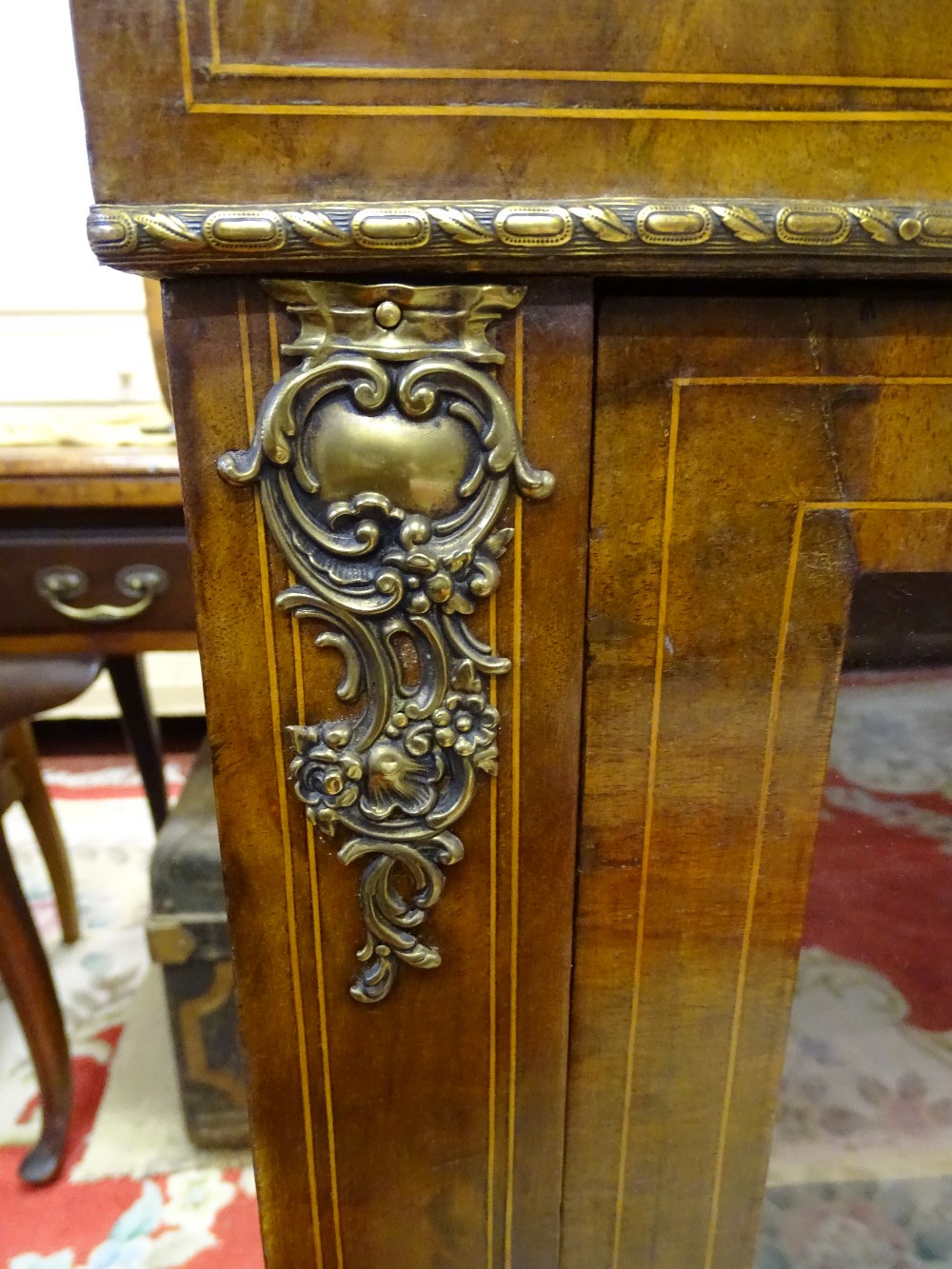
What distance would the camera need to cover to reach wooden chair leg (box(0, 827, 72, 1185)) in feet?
2.82

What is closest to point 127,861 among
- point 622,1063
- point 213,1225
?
point 213,1225

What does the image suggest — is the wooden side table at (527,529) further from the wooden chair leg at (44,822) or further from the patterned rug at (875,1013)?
the wooden chair leg at (44,822)

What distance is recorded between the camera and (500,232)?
265mm

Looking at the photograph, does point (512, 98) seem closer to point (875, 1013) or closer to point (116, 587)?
point (875, 1013)

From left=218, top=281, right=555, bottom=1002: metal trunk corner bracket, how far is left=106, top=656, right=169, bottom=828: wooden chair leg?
3.15 ft

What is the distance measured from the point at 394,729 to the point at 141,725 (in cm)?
103

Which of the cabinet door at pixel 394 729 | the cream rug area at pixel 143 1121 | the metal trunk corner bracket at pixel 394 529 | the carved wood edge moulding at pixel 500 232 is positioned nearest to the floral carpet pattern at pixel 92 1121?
the cream rug area at pixel 143 1121

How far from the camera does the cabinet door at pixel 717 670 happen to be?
311mm

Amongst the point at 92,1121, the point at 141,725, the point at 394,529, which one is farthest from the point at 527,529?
the point at 141,725

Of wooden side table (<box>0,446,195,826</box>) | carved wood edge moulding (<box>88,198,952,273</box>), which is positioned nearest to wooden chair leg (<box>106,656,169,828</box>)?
wooden side table (<box>0,446,195,826</box>)

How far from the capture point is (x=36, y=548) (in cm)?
70

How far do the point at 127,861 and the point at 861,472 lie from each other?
52.2 inches

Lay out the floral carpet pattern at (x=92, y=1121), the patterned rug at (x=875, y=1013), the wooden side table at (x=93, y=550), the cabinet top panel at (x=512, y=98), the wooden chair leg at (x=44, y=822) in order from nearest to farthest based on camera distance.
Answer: the cabinet top panel at (x=512, y=98)
the patterned rug at (x=875, y=1013)
the wooden side table at (x=93, y=550)
the floral carpet pattern at (x=92, y=1121)
the wooden chair leg at (x=44, y=822)

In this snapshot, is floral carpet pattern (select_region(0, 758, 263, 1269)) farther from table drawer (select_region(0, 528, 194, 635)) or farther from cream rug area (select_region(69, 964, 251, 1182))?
table drawer (select_region(0, 528, 194, 635))
